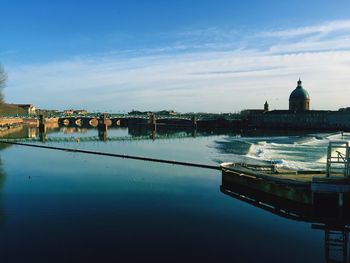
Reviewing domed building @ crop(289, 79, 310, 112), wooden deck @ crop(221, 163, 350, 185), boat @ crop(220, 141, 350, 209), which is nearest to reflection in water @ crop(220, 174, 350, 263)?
boat @ crop(220, 141, 350, 209)

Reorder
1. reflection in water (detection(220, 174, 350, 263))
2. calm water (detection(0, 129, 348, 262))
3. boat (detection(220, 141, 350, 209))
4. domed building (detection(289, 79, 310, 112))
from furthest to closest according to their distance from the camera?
domed building (detection(289, 79, 310, 112)) < boat (detection(220, 141, 350, 209)) < reflection in water (detection(220, 174, 350, 263)) < calm water (detection(0, 129, 348, 262))

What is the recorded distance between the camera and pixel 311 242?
19.0 meters

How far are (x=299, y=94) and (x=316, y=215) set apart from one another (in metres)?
128

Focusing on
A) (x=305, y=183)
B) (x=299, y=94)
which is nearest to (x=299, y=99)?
(x=299, y=94)

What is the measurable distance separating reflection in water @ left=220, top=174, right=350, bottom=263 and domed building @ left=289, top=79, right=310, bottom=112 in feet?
397

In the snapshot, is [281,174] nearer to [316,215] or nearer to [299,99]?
[316,215]

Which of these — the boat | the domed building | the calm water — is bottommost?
the calm water

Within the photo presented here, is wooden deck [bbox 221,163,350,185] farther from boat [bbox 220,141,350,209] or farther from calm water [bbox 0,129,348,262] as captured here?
calm water [bbox 0,129,348,262]

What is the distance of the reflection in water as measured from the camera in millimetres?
18281

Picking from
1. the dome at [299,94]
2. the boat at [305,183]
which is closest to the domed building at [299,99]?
the dome at [299,94]

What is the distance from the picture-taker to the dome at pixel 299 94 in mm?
144625

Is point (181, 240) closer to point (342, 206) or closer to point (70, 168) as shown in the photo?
point (342, 206)

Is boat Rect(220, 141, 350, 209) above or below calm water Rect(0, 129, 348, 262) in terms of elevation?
above

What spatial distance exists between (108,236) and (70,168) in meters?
22.6
